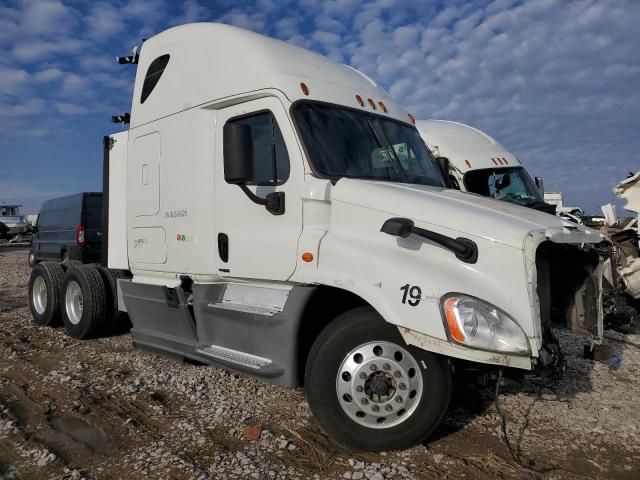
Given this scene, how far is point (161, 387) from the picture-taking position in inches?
206

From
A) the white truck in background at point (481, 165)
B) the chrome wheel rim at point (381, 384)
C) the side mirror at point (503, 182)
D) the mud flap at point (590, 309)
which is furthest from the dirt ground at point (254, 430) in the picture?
the side mirror at point (503, 182)

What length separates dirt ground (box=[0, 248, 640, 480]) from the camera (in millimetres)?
3537

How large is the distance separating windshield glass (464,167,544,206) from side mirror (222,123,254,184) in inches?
233

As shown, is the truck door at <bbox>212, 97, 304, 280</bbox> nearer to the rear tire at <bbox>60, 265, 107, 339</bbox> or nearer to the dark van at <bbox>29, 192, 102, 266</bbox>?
the rear tire at <bbox>60, 265, 107, 339</bbox>

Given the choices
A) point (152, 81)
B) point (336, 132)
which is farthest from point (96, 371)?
point (336, 132)

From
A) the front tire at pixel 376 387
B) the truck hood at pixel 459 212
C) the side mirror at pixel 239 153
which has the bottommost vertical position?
the front tire at pixel 376 387

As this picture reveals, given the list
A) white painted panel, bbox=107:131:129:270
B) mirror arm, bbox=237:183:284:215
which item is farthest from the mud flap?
white painted panel, bbox=107:131:129:270

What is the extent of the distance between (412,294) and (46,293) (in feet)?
Answer: 22.0

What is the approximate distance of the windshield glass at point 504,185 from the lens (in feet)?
30.5

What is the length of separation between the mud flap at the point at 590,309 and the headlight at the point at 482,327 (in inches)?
45.6

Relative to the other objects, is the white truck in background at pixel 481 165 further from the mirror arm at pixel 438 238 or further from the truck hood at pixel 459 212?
the mirror arm at pixel 438 238

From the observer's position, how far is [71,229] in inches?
415

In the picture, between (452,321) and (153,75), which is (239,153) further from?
(153,75)

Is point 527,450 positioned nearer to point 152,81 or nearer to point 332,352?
A: point 332,352
